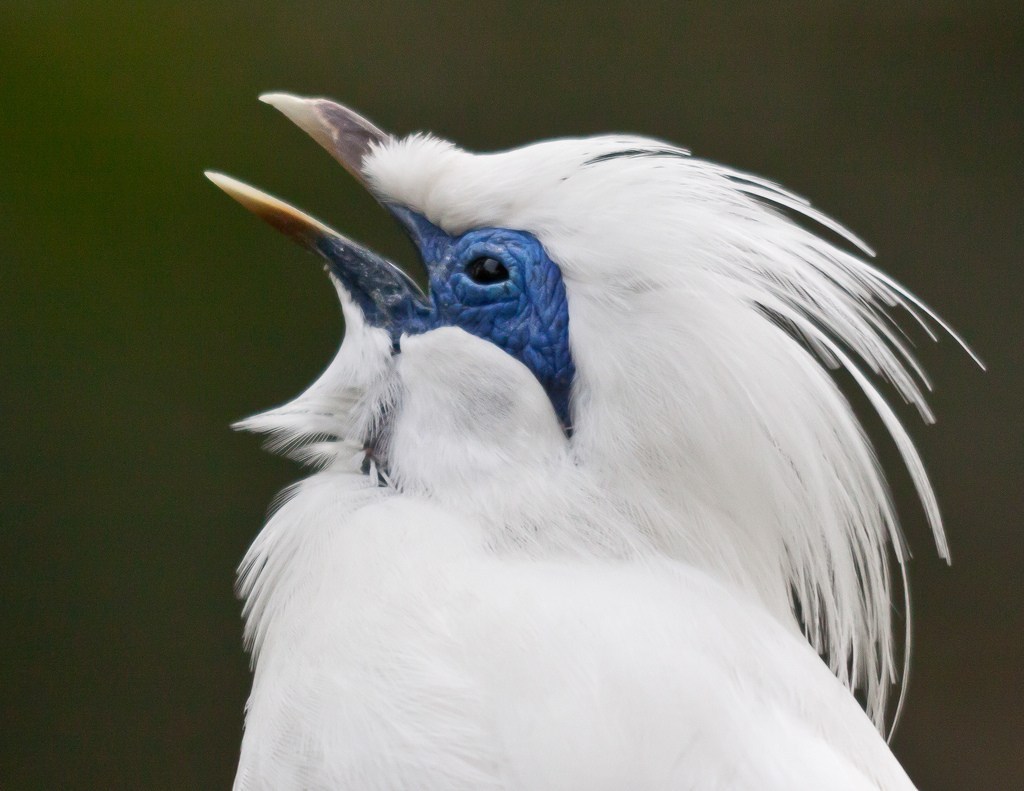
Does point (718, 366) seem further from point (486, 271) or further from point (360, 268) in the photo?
point (360, 268)

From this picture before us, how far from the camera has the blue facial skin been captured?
3.31ft

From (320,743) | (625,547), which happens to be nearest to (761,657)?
(625,547)

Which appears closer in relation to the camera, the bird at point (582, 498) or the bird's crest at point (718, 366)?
the bird at point (582, 498)

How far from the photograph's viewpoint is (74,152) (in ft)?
8.26

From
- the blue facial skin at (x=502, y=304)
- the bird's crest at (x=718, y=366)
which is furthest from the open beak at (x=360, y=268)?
the bird's crest at (x=718, y=366)

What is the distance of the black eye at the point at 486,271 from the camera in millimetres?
1040

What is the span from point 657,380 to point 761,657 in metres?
0.24

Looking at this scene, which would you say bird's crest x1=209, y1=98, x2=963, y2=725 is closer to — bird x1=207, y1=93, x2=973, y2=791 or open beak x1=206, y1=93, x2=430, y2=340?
bird x1=207, y1=93, x2=973, y2=791

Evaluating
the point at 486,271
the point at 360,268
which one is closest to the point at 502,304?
the point at 486,271

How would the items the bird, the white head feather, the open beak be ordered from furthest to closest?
the open beak, the white head feather, the bird

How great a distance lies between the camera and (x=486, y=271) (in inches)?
41.4

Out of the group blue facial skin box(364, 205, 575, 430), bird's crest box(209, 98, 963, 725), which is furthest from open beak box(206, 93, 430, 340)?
bird's crest box(209, 98, 963, 725)

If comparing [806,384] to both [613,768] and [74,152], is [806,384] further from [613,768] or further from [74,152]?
[74,152]

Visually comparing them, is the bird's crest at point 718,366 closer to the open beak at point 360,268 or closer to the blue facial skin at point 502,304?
the blue facial skin at point 502,304
